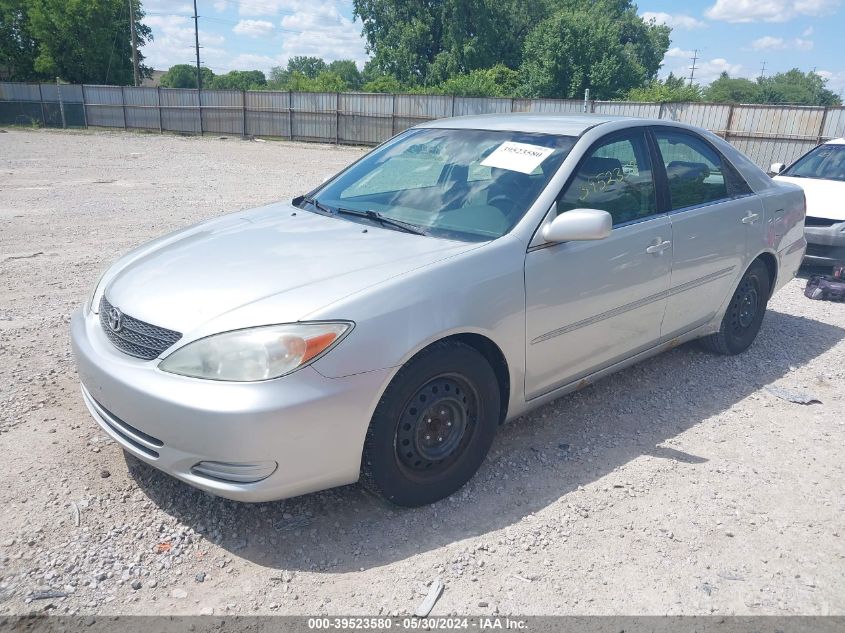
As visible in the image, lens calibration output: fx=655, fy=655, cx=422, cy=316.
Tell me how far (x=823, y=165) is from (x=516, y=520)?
758 centimetres

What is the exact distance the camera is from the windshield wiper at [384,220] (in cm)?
328

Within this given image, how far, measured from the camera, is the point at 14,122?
34469 mm

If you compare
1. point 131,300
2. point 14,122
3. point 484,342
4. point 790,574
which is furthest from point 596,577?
point 14,122

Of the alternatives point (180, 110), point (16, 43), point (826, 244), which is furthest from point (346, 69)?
point (826, 244)

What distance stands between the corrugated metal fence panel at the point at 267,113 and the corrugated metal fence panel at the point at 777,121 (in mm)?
18323

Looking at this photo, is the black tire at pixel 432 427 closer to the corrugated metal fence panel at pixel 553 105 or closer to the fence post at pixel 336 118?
the corrugated metal fence panel at pixel 553 105

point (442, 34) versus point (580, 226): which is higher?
point (442, 34)

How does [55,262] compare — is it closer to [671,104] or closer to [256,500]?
[256,500]

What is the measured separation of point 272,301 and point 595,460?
193cm

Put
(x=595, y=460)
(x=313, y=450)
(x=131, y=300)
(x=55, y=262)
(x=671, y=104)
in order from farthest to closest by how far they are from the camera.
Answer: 1. (x=671, y=104)
2. (x=55, y=262)
3. (x=595, y=460)
4. (x=131, y=300)
5. (x=313, y=450)

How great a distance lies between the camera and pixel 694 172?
4.25 metres

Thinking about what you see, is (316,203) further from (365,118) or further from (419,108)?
(365,118)

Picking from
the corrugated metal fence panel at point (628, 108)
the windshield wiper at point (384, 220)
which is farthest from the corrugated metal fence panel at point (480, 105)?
the windshield wiper at point (384, 220)

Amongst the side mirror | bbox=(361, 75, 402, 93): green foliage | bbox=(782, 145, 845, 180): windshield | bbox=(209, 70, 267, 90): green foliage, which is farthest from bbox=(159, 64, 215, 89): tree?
the side mirror
